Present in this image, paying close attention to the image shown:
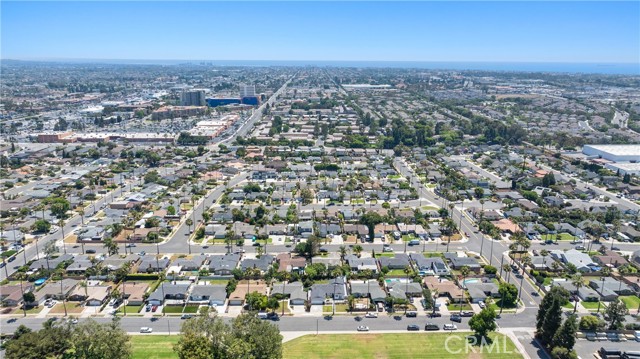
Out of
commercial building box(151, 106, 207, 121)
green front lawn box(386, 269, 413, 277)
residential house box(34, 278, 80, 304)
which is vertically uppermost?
commercial building box(151, 106, 207, 121)

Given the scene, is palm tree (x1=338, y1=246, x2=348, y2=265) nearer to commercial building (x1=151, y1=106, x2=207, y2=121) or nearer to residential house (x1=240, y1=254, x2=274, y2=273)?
residential house (x1=240, y1=254, x2=274, y2=273)

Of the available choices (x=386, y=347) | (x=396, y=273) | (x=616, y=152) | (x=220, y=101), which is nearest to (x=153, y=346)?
(x=386, y=347)

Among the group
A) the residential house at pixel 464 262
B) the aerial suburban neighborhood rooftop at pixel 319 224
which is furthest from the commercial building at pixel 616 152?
the residential house at pixel 464 262

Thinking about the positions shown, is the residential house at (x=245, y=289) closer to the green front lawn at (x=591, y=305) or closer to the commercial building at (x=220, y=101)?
the green front lawn at (x=591, y=305)

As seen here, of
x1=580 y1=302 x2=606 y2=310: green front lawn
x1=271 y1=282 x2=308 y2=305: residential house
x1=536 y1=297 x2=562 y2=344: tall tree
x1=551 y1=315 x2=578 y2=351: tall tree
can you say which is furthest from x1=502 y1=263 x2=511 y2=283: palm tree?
x1=271 y1=282 x2=308 y2=305: residential house

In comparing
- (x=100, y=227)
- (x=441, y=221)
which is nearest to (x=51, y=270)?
(x=100, y=227)

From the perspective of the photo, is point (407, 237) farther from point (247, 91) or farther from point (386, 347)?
point (247, 91)

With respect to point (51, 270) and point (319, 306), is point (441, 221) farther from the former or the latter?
point (51, 270)
